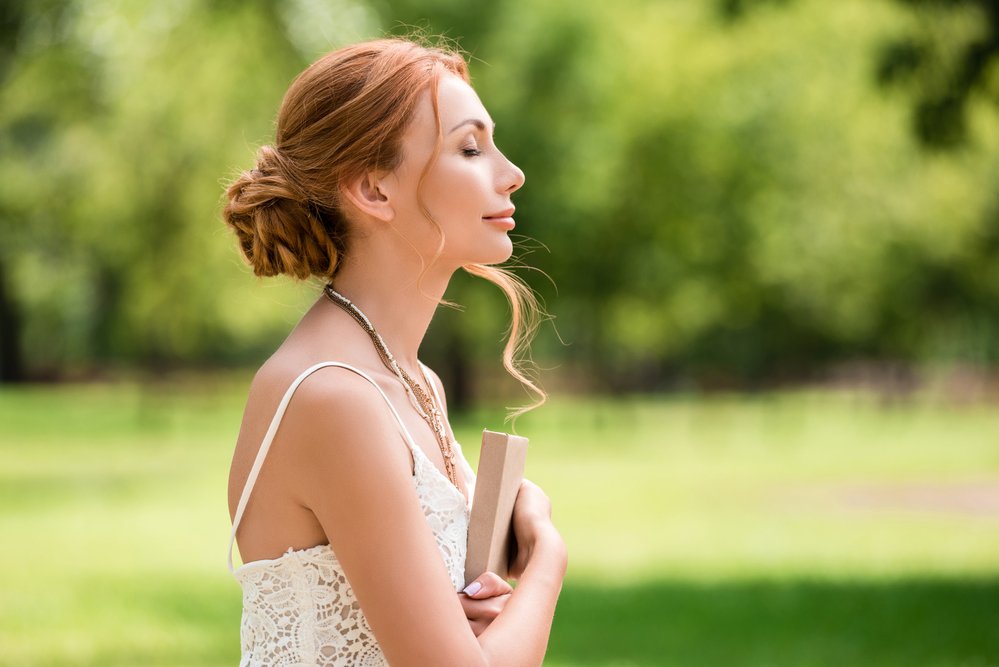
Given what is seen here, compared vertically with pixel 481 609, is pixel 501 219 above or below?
above

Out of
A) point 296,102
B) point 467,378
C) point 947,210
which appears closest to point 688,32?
point 947,210

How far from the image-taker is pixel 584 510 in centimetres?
2011

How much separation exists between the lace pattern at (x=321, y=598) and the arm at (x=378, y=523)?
12cm

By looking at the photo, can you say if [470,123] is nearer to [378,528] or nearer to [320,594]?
[378,528]

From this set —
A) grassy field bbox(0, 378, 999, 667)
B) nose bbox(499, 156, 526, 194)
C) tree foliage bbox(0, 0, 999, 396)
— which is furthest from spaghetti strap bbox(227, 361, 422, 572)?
tree foliage bbox(0, 0, 999, 396)

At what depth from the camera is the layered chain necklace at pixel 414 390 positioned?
2.15 m

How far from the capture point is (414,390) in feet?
7.30

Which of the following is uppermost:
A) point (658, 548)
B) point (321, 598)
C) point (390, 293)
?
point (390, 293)

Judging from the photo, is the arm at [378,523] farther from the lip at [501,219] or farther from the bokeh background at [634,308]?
the bokeh background at [634,308]

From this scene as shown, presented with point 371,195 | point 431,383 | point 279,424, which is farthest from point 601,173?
point 279,424

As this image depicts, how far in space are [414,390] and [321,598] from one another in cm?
39

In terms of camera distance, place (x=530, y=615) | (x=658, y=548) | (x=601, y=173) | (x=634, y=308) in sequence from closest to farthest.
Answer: (x=530, y=615) → (x=658, y=548) → (x=601, y=173) → (x=634, y=308)

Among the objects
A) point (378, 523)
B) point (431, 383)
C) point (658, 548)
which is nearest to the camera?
point (378, 523)

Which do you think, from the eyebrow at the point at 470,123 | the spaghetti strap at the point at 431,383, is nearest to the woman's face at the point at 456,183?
the eyebrow at the point at 470,123
